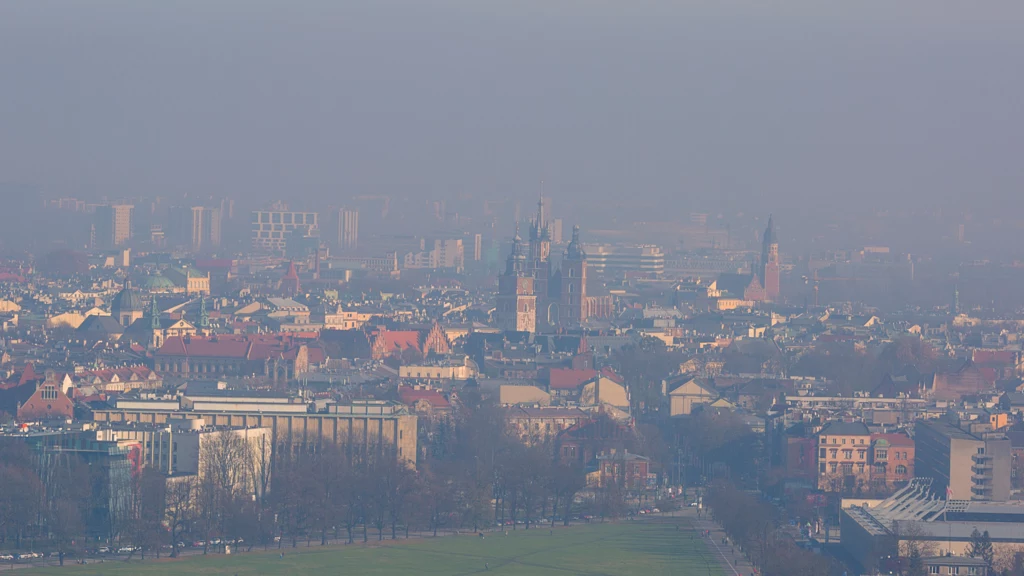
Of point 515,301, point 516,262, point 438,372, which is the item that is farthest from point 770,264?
point 438,372

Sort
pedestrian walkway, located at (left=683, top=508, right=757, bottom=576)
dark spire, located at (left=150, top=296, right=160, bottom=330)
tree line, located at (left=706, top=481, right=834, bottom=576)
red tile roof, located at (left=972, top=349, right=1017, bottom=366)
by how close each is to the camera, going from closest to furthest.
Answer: tree line, located at (left=706, top=481, right=834, bottom=576), pedestrian walkway, located at (left=683, top=508, right=757, bottom=576), red tile roof, located at (left=972, top=349, right=1017, bottom=366), dark spire, located at (left=150, top=296, right=160, bottom=330)

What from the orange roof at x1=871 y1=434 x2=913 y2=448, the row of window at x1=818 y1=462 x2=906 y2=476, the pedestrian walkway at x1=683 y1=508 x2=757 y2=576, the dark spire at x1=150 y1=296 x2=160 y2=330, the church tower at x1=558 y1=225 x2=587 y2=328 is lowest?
the pedestrian walkway at x1=683 y1=508 x2=757 y2=576

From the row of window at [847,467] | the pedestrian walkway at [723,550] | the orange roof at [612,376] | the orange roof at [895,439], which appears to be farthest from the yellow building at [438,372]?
the pedestrian walkway at [723,550]

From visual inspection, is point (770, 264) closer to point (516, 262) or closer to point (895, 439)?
point (516, 262)

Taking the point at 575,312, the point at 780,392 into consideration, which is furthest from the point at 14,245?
the point at 780,392

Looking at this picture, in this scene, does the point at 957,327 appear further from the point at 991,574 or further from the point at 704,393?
the point at 991,574

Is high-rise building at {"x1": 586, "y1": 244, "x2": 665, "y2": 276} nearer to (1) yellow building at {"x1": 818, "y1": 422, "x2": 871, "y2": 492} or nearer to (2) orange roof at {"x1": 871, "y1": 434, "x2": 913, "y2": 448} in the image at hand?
(2) orange roof at {"x1": 871, "y1": 434, "x2": 913, "y2": 448}

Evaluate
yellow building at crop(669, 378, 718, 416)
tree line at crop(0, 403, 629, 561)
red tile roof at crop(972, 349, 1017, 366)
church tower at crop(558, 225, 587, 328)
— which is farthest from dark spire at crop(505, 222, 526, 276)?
tree line at crop(0, 403, 629, 561)
